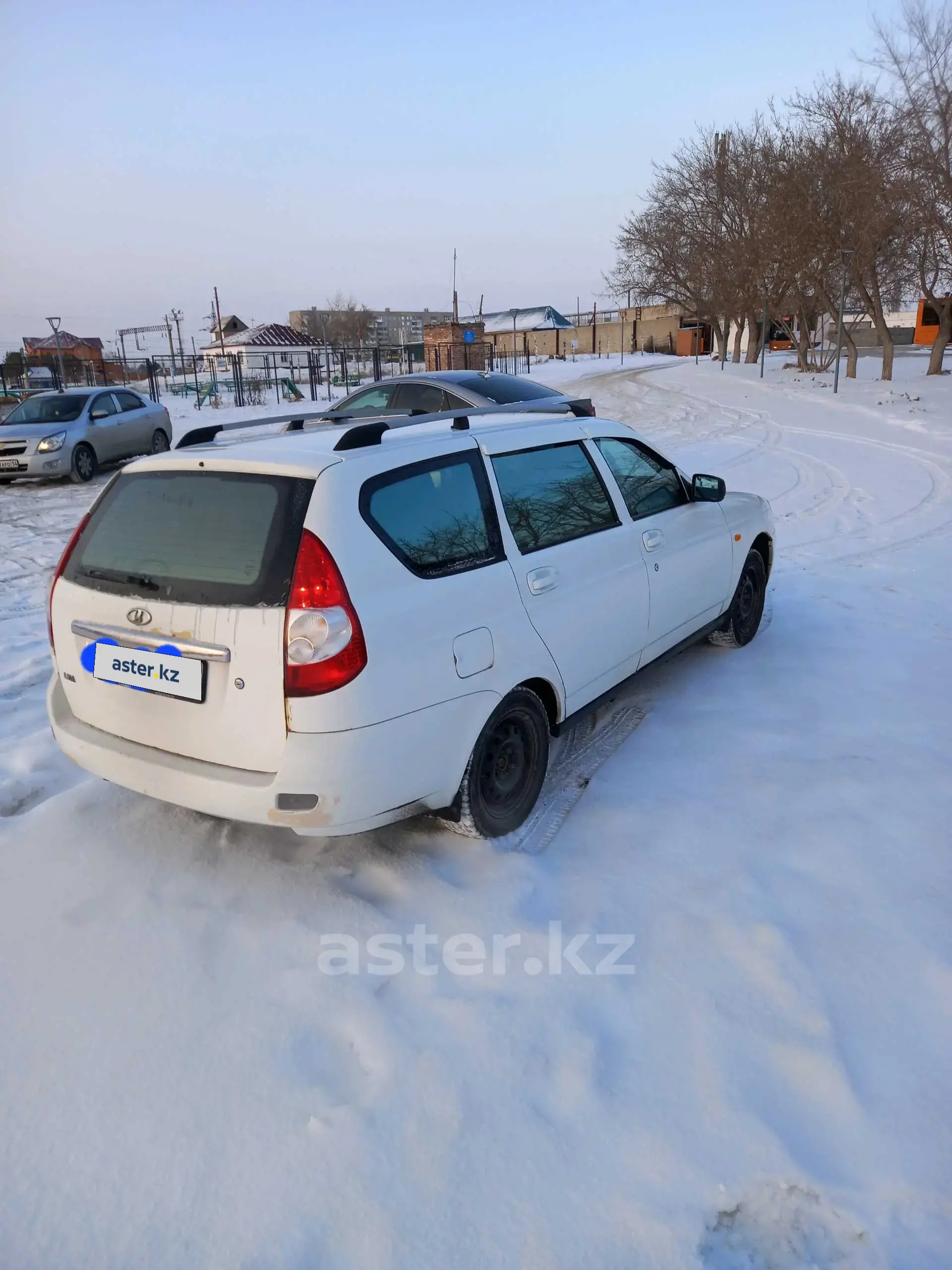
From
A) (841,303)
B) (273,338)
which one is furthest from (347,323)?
(841,303)

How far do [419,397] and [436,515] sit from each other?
799cm

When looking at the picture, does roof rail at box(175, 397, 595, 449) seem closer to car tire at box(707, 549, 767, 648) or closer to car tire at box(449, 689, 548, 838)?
car tire at box(449, 689, 548, 838)

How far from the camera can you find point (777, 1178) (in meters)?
2.12

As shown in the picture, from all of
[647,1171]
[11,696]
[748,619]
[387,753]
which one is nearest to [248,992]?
[387,753]

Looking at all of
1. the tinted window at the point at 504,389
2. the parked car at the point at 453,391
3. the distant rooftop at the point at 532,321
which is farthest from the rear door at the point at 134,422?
the distant rooftop at the point at 532,321

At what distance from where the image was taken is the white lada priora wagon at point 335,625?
275cm

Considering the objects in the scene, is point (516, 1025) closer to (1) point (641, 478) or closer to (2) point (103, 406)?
(1) point (641, 478)

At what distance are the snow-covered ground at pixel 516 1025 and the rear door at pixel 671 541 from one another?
0.64 metres

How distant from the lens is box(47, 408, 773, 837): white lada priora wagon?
2.75 meters

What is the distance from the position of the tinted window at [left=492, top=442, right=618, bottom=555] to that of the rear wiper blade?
1373mm

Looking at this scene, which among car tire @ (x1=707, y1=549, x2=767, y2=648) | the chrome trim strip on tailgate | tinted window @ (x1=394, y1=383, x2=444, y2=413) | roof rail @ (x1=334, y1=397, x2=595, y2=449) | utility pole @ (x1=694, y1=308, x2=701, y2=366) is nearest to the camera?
the chrome trim strip on tailgate

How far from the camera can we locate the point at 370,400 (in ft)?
A: 39.1

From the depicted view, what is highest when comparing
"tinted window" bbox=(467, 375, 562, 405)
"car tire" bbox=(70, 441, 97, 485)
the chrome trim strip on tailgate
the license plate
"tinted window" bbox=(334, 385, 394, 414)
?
"tinted window" bbox=(467, 375, 562, 405)

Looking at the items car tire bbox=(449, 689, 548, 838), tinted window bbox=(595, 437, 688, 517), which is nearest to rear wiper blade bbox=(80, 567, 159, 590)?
car tire bbox=(449, 689, 548, 838)
